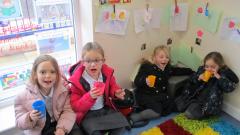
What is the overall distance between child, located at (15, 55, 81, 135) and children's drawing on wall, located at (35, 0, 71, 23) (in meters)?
0.43

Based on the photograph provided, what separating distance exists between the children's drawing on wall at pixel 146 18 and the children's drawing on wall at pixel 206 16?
0.35 meters

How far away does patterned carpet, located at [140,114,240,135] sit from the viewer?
6.35ft

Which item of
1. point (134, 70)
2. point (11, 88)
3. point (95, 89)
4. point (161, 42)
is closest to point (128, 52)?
point (134, 70)

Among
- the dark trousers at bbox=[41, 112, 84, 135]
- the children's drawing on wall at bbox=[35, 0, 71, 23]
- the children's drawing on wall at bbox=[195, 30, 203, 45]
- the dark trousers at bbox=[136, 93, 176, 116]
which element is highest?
the children's drawing on wall at bbox=[35, 0, 71, 23]

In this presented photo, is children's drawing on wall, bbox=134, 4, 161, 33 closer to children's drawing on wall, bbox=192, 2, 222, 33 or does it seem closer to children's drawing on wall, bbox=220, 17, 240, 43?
children's drawing on wall, bbox=192, 2, 222, 33

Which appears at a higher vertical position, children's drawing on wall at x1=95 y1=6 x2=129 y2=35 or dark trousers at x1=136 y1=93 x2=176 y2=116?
children's drawing on wall at x1=95 y1=6 x2=129 y2=35

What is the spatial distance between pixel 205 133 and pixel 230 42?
78 cm

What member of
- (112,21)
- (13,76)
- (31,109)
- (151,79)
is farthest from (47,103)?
(151,79)

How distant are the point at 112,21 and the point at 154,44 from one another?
0.58 m

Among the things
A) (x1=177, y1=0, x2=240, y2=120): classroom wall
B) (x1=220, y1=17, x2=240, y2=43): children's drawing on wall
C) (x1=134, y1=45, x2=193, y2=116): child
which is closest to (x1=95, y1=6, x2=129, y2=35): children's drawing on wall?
(x1=134, y1=45, x2=193, y2=116): child

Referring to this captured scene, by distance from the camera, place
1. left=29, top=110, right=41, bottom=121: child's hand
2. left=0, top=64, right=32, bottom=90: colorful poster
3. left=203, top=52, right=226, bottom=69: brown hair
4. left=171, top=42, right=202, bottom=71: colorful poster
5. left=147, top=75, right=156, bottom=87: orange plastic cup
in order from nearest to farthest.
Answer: left=29, top=110, right=41, bottom=121: child's hand → left=0, top=64, right=32, bottom=90: colorful poster → left=203, top=52, right=226, bottom=69: brown hair → left=147, top=75, right=156, bottom=87: orange plastic cup → left=171, top=42, right=202, bottom=71: colorful poster

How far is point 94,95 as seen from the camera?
5.25ft

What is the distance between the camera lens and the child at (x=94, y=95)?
166 cm

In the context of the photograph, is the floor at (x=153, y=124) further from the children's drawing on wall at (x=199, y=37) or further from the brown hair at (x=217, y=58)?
the children's drawing on wall at (x=199, y=37)
